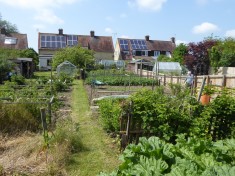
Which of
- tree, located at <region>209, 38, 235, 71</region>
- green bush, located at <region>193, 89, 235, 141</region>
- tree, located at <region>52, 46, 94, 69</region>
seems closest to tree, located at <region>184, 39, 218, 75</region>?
tree, located at <region>209, 38, 235, 71</region>

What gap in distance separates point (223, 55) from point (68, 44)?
32004 millimetres

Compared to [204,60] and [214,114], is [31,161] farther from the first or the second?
[204,60]

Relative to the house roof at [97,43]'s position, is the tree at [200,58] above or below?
below

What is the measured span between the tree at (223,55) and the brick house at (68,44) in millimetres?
27982

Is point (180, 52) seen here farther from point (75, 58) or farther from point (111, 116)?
point (111, 116)

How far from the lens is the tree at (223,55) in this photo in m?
26.1

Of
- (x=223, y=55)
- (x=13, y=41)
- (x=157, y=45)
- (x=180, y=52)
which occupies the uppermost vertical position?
(x=157, y=45)

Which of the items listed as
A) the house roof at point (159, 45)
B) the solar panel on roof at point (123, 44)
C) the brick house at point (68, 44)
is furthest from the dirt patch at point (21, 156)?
the house roof at point (159, 45)

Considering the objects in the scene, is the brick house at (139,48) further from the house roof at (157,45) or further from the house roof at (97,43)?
the house roof at (97,43)

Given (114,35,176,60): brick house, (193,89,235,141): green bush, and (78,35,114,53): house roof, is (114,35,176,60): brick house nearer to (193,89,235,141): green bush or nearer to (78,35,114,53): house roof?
(78,35,114,53): house roof

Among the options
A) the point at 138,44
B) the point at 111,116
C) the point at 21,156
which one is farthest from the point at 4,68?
the point at 138,44

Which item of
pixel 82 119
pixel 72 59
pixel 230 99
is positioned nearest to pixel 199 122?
pixel 230 99

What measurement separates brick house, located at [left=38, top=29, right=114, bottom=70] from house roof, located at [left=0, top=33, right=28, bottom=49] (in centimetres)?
278

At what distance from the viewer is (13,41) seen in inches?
1870
